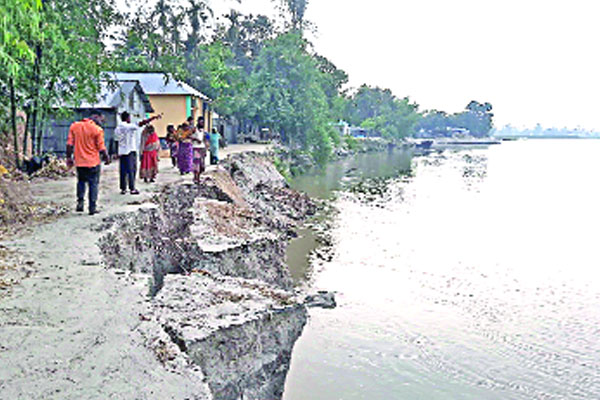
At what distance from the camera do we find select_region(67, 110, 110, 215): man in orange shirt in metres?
8.20

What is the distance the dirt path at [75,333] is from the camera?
11.5 feet

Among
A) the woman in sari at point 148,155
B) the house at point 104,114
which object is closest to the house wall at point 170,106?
the house at point 104,114

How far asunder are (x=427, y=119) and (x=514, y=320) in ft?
450

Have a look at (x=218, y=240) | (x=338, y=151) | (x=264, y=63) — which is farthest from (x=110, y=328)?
(x=338, y=151)

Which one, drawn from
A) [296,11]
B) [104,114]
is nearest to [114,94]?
[104,114]

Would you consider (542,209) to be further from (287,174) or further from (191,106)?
(191,106)

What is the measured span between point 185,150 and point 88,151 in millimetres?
5924

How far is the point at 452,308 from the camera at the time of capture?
10.9 m

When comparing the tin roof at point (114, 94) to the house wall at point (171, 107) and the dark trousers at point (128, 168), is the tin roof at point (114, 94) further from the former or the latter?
the dark trousers at point (128, 168)

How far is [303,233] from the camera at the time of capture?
17.0m

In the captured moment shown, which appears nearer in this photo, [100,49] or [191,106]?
[100,49]

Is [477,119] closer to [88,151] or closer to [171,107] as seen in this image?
[171,107]

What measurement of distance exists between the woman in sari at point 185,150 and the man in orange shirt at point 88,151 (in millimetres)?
5437

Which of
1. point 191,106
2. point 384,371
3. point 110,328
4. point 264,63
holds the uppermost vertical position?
point 264,63
